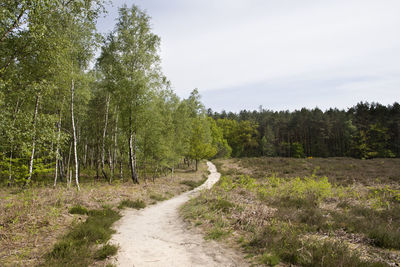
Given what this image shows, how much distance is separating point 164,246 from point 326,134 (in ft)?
256

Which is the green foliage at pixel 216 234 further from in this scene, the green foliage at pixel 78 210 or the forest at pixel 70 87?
the forest at pixel 70 87

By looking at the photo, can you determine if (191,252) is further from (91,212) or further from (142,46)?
(142,46)

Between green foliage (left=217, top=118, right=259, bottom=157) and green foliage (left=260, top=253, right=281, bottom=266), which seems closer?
green foliage (left=260, top=253, right=281, bottom=266)

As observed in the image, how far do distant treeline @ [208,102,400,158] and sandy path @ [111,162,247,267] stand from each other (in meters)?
69.8

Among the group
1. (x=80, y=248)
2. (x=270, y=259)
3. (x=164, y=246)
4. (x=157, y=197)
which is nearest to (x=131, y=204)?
(x=157, y=197)

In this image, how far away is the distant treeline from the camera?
60562 mm

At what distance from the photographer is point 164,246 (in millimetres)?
6805

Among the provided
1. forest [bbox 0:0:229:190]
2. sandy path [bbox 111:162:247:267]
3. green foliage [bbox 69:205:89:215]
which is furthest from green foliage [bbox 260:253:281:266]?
forest [bbox 0:0:229:190]

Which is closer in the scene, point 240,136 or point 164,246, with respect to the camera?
point 164,246

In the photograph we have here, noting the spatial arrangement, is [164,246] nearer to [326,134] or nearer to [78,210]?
[78,210]

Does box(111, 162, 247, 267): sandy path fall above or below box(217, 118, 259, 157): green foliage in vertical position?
below

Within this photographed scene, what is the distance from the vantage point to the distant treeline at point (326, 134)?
60562 millimetres

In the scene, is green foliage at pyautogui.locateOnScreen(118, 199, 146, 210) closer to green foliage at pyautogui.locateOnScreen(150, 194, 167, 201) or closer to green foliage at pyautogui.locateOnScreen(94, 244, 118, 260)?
green foliage at pyautogui.locateOnScreen(150, 194, 167, 201)

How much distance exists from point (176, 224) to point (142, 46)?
1659 centimetres
